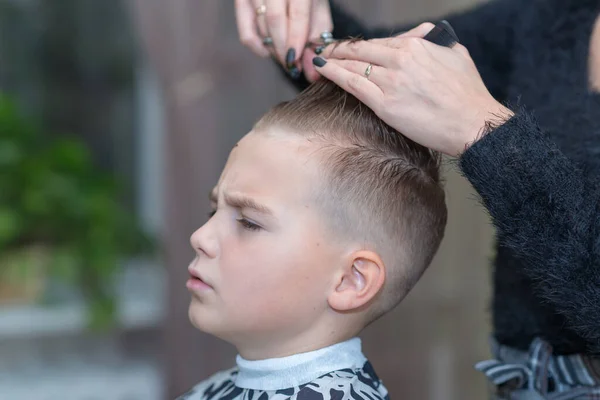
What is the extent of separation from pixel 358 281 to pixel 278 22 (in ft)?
1.38

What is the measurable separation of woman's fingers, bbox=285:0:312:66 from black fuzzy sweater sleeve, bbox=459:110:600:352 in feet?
1.16

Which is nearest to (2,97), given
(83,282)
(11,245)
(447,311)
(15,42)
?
(15,42)

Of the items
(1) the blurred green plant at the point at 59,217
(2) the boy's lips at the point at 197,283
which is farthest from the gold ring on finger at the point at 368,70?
(1) the blurred green plant at the point at 59,217

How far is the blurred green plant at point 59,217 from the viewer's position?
95.9 inches

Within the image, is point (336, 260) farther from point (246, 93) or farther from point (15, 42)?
point (15, 42)

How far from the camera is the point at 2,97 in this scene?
2473 millimetres

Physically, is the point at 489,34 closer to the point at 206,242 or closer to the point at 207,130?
the point at 206,242

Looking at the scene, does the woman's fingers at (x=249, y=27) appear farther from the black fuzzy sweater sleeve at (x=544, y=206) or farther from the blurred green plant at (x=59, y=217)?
the blurred green plant at (x=59, y=217)

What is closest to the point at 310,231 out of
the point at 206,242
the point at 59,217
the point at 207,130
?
the point at 206,242

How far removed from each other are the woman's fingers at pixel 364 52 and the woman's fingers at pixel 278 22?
3.9 inches

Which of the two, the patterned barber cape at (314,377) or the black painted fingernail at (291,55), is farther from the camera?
the black painted fingernail at (291,55)

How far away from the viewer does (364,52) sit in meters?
0.99

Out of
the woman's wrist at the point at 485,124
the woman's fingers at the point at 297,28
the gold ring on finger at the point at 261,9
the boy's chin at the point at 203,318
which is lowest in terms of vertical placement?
the boy's chin at the point at 203,318

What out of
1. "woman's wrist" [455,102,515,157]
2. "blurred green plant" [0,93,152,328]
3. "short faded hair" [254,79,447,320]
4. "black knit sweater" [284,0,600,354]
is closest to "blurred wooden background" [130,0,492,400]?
"blurred green plant" [0,93,152,328]
